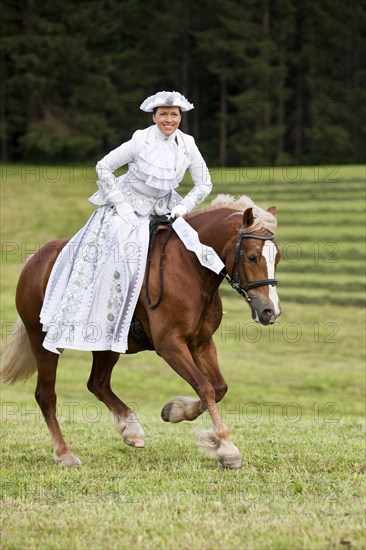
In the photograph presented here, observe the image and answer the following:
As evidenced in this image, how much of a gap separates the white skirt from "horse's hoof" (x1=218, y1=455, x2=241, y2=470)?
133 cm

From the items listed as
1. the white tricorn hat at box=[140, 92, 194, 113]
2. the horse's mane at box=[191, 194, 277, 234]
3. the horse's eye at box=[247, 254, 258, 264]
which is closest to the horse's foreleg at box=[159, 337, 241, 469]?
the horse's eye at box=[247, 254, 258, 264]

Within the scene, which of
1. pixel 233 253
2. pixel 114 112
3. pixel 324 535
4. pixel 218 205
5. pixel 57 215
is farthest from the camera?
pixel 114 112

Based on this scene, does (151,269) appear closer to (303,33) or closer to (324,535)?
(324,535)

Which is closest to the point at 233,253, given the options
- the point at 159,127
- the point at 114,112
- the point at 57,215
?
the point at 159,127

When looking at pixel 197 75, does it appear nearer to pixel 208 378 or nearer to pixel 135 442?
pixel 135 442

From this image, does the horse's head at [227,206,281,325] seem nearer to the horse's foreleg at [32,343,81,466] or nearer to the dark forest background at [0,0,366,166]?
the horse's foreleg at [32,343,81,466]

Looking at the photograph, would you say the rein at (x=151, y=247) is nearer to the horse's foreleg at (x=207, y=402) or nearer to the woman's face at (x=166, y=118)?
the horse's foreleg at (x=207, y=402)

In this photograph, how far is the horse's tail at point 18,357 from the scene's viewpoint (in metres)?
9.41

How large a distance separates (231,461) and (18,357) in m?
2.89

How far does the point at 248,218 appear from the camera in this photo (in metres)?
7.57

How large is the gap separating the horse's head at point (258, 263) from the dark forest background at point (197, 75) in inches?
1580

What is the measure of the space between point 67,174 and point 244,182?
9.12 meters

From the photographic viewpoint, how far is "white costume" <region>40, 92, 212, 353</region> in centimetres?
820

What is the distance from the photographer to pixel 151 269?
8.10m
